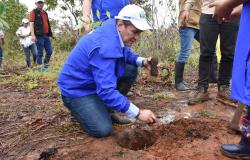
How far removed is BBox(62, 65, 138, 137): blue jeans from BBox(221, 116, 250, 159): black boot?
3.74 feet

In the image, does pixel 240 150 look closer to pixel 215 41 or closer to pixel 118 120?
pixel 118 120

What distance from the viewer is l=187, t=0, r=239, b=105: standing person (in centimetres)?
410

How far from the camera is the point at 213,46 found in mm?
→ 4219

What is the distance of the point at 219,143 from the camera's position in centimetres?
321

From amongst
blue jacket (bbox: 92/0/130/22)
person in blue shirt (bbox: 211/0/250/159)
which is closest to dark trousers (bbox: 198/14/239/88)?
blue jacket (bbox: 92/0/130/22)

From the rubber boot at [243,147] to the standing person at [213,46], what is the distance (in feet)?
4.90

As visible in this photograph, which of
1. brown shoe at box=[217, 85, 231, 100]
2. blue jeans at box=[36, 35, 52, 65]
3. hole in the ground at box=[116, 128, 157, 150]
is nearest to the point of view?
hole in the ground at box=[116, 128, 157, 150]

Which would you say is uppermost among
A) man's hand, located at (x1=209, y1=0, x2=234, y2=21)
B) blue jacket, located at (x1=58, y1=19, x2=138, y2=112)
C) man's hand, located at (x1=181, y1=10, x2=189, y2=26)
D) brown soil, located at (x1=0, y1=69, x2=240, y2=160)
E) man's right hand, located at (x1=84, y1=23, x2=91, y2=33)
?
man's hand, located at (x1=209, y1=0, x2=234, y2=21)

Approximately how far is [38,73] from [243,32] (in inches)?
234

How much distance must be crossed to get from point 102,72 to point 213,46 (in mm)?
1686

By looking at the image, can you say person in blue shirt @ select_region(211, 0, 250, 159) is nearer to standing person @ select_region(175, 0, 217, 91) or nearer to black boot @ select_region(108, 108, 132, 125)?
black boot @ select_region(108, 108, 132, 125)

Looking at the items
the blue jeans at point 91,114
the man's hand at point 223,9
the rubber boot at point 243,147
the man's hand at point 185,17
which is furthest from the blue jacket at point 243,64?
the man's hand at point 185,17

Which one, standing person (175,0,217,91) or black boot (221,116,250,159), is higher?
standing person (175,0,217,91)

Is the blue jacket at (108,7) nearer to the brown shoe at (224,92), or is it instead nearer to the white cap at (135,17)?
the white cap at (135,17)
